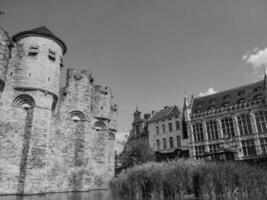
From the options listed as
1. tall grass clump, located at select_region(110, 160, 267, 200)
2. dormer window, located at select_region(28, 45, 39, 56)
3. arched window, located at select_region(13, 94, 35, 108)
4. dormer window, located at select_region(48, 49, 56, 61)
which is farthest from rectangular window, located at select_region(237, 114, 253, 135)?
dormer window, located at select_region(28, 45, 39, 56)

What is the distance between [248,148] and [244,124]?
3.24 m

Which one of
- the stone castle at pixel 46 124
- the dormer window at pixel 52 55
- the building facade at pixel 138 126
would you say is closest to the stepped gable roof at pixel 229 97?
the building facade at pixel 138 126

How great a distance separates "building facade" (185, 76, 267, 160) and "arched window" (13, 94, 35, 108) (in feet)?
65.9

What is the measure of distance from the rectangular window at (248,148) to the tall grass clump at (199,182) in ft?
65.9

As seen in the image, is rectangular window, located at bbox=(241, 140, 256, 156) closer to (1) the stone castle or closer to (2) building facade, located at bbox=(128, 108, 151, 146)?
(2) building facade, located at bbox=(128, 108, 151, 146)

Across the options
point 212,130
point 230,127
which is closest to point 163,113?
point 212,130

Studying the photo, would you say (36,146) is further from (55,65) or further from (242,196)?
(242,196)

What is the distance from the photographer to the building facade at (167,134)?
109ft

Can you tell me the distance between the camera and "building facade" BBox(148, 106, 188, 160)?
109 feet

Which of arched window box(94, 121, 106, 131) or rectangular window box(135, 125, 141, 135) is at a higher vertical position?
rectangular window box(135, 125, 141, 135)

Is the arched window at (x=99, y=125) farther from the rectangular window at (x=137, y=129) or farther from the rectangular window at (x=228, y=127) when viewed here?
the rectangular window at (x=137, y=129)

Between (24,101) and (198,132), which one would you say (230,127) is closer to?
(198,132)

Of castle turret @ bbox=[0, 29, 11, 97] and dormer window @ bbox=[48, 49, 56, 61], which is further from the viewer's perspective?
dormer window @ bbox=[48, 49, 56, 61]

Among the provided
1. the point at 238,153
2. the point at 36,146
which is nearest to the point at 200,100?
the point at 238,153
